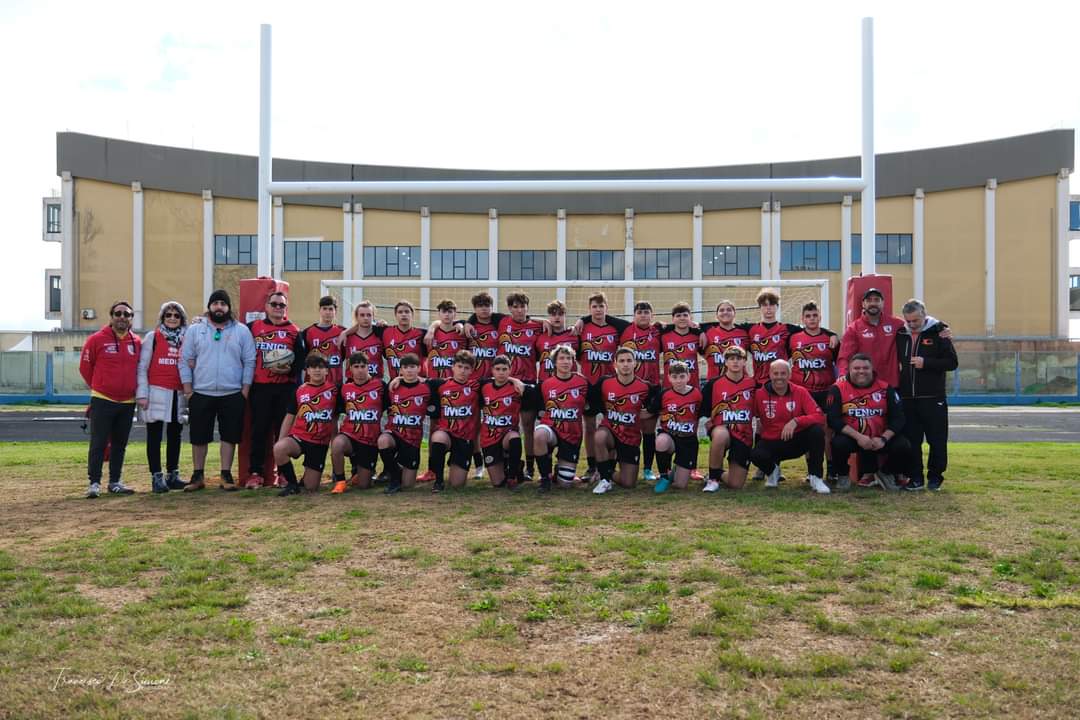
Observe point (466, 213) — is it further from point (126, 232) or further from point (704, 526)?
point (704, 526)

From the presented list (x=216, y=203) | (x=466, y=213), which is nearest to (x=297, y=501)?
(x=466, y=213)

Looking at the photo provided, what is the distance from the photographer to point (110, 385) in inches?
279

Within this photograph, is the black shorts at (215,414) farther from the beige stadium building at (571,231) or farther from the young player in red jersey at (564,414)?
the beige stadium building at (571,231)

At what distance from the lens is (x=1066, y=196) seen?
3547cm

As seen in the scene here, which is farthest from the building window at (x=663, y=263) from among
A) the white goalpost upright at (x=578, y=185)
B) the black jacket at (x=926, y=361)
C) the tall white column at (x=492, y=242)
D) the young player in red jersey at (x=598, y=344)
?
the black jacket at (x=926, y=361)

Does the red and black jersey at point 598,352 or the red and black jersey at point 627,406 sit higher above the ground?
the red and black jersey at point 598,352

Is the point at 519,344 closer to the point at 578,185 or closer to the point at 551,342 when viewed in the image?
the point at 551,342

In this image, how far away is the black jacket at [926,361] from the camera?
7.31 m

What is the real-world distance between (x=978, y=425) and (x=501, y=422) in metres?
14.3

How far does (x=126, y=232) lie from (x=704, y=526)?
38.2 metres

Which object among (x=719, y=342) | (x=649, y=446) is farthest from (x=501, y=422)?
(x=719, y=342)

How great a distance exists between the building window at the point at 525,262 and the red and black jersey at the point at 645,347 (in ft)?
97.0

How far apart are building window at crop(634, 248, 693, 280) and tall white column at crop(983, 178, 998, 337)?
43.8ft

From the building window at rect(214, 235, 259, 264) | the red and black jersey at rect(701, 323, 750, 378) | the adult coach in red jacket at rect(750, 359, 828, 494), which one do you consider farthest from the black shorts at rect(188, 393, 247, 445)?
the building window at rect(214, 235, 259, 264)
